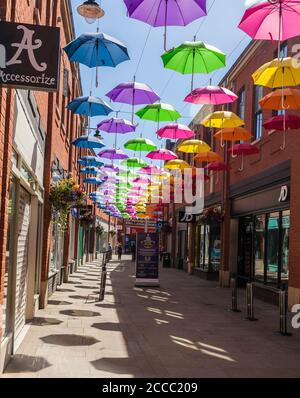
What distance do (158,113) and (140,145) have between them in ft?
12.9

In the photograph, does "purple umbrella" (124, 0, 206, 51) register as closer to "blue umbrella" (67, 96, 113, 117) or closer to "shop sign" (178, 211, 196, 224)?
"blue umbrella" (67, 96, 113, 117)

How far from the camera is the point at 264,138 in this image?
1848cm

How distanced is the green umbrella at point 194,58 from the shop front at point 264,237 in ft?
17.8

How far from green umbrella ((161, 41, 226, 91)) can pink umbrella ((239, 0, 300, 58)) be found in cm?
230

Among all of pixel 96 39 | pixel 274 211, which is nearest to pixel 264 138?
pixel 274 211

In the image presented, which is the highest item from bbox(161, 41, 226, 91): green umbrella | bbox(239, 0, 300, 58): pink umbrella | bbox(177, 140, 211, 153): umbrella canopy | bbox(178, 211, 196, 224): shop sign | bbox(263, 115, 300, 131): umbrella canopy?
bbox(161, 41, 226, 91): green umbrella

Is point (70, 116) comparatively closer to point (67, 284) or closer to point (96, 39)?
point (67, 284)

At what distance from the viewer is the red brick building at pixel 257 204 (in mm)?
15844

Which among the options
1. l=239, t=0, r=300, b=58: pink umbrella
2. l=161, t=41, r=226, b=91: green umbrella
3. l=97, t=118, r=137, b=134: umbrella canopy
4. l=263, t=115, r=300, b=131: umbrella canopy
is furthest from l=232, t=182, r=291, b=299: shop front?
l=239, t=0, r=300, b=58: pink umbrella

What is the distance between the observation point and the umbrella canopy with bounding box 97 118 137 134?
54.9 feet

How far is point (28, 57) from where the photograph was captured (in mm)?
5863

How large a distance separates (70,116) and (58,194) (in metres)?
8.93

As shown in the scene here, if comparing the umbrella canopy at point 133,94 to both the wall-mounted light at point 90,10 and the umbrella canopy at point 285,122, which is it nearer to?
the umbrella canopy at point 285,122

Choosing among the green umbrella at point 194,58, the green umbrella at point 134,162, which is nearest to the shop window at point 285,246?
the green umbrella at point 194,58
